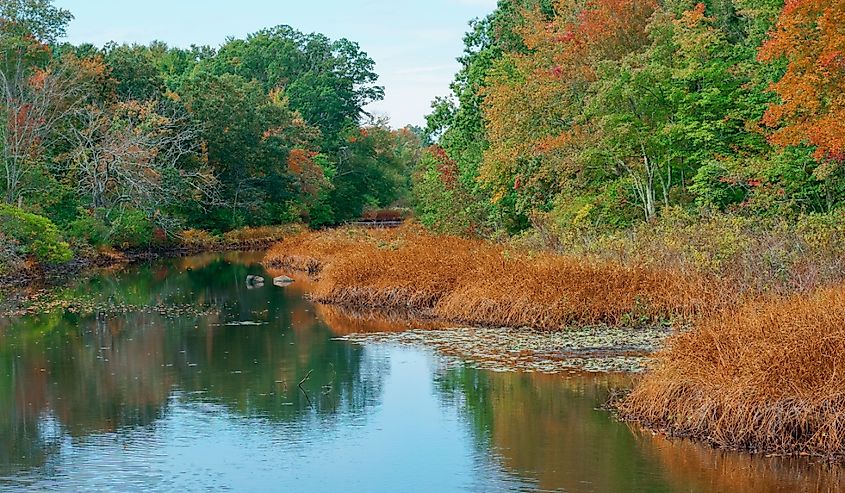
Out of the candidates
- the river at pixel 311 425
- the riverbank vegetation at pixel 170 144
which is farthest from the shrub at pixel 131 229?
the river at pixel 311 425

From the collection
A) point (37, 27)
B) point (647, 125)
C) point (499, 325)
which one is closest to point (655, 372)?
point (499, 325)

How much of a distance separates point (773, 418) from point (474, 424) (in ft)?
12.0

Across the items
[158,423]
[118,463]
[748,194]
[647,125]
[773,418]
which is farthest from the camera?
[647,125]

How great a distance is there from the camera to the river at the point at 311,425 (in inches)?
390

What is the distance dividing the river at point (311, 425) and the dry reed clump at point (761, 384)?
0.26m

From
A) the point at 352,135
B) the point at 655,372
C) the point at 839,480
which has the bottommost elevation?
the point at 839,480

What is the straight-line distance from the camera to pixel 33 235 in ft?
107

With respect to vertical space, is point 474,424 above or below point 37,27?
below

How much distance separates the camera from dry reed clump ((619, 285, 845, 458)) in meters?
9.77

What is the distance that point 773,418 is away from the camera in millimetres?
9938

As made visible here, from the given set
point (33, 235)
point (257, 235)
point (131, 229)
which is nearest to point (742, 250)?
point (33, 235)

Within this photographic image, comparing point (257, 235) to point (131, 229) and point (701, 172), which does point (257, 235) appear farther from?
point (701, 172)

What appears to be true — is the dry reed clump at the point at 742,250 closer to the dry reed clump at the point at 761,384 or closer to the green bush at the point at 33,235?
the dry reed clump at the point at 761,384

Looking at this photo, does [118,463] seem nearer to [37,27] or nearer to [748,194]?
[748,194]
